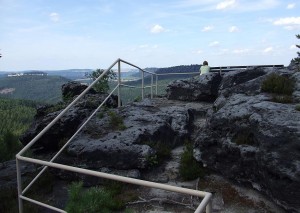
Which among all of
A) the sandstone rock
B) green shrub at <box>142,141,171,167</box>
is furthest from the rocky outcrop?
the sandstone rock

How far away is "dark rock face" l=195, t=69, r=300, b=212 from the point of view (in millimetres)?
5000

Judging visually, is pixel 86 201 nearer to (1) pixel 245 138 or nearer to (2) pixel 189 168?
(2) pixel 189 168

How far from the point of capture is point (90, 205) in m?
4.06

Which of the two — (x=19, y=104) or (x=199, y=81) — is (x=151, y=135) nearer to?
(x=199, y=81)

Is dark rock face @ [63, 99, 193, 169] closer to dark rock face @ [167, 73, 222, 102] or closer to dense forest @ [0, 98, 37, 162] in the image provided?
dark rock face @ [167, 73, 222, 102]

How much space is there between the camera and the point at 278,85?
738 centimetres

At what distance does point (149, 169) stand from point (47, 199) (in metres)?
2.06

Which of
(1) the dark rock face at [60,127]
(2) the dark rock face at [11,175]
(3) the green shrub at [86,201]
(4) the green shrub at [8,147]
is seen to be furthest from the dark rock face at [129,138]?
(4) the green shrub at [8,147]

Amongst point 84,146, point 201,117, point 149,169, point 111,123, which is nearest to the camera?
point 149,169

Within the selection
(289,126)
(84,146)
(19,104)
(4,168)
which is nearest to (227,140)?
(289,126)

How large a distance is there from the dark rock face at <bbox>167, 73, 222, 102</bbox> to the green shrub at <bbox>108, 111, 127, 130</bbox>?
4.43 m

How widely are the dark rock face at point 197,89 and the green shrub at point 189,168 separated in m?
5.26

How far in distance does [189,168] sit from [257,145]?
143 cm

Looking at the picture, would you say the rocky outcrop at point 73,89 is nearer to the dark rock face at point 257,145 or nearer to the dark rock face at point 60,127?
the dark rock face at point 60,127
